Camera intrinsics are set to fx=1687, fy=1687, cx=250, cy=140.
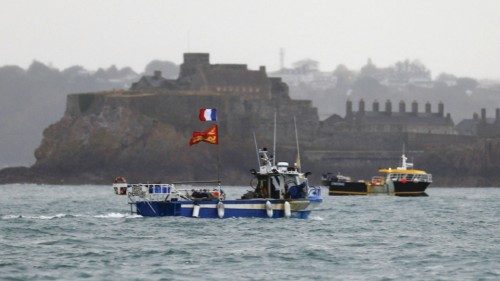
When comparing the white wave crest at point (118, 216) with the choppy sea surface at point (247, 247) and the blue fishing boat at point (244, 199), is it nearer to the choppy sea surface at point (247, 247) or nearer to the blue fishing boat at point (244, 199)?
the choppy sea surface at point (247, 247)

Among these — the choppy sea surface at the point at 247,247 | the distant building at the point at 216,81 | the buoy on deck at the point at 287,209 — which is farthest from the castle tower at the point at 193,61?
the buoy on deck at the point at 287,209

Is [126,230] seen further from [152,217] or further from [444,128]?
[444,128]

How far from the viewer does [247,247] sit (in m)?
50.1

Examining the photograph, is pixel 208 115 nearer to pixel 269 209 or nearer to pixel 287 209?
pixel 269 209

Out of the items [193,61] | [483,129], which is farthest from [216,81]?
[483,129]

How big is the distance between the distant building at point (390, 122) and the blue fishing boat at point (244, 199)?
359 ft

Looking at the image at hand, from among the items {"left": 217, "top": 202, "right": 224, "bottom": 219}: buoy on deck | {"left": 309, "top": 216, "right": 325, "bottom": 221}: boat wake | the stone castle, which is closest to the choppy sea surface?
{"left": 309, "top": 216, "right": 325, "bottom": 221}: boat wake

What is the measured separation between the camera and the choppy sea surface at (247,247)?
4353 centimetres

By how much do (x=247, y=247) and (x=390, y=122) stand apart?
127 m

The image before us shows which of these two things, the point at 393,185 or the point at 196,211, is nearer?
the point at 196,211

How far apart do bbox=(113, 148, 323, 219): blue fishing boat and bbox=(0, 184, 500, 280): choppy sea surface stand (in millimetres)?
669

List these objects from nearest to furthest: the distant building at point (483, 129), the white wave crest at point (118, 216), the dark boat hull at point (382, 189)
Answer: the white wave crest at point (118, 216) < the dark boat hull at point (382, 189) < the distant building at point (483, 129)

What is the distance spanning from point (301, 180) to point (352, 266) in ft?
56.2

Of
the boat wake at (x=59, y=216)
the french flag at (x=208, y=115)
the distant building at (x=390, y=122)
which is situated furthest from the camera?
the distant building at (x=390, y=122)
